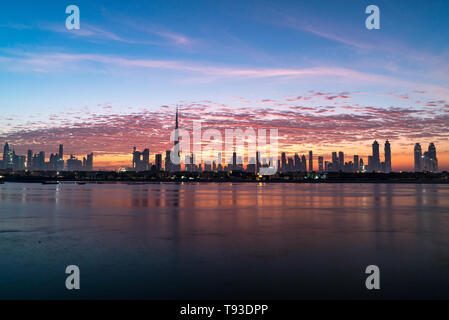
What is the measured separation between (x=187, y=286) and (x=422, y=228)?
20348 mm

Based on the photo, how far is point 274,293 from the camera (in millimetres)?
10023

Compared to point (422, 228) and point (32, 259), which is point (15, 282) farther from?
point (422, 228)

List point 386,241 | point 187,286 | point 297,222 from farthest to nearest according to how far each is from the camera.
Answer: point 297,222
point 386,241
point 187,286

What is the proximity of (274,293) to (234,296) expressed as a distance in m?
1.24

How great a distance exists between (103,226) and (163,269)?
41.7ft

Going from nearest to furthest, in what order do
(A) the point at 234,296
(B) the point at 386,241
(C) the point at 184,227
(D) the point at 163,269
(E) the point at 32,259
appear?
(A) the point at 234,296
(D) the point at 163,269
(E) the point at 32,259
(B) the point at 386,241
(C) the point at 184,227

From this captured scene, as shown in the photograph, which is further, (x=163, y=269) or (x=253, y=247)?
(x=253, y=247)

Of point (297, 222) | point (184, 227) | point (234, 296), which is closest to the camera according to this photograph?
point (234, 296)
